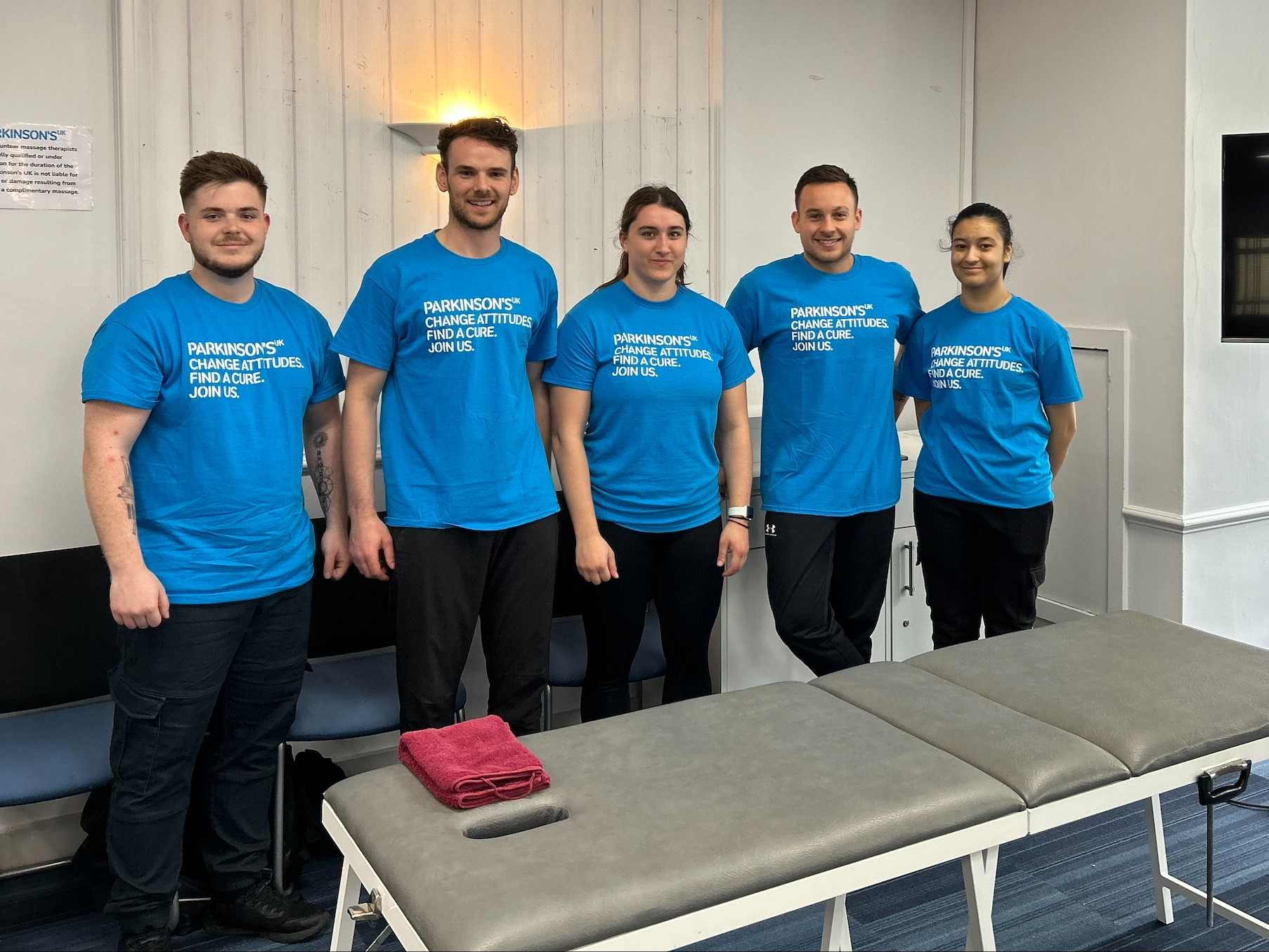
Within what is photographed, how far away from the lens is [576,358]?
2527 millimetres

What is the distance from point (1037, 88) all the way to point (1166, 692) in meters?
2.66

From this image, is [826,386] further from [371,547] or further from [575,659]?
[371,547]

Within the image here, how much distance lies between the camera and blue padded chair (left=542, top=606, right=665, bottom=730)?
9.20 feet

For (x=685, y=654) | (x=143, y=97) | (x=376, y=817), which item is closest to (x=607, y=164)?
(x=143, y=97)

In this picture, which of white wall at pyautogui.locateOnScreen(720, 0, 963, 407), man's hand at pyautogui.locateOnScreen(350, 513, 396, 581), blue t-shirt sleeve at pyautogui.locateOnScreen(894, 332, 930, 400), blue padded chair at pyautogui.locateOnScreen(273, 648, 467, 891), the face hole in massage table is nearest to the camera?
the face hole in massage table

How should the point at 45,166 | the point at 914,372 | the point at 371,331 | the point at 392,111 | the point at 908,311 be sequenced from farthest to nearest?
the point at 392,111, the point at 914,372, the point at 908,311, the point at 45,166, the point at 371,331

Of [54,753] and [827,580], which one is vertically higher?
[827,580]

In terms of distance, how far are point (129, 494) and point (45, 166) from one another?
104cm

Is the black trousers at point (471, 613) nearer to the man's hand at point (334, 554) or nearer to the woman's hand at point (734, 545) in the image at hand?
the man's hand at point (334, 554)

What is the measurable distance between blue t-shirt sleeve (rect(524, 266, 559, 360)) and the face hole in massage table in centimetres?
115

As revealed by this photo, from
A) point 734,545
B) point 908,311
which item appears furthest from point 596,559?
point 908,311

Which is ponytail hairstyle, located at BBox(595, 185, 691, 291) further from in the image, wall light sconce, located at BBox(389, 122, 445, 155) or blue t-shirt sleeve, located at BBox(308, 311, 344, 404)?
wall light sconce, located at BBox(389, 122, 445, 155)

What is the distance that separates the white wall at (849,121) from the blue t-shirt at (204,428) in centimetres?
184

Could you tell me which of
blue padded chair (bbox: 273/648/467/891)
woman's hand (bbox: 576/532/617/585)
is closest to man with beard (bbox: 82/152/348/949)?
blue padded chair (bbox: 273/648/467/891)
